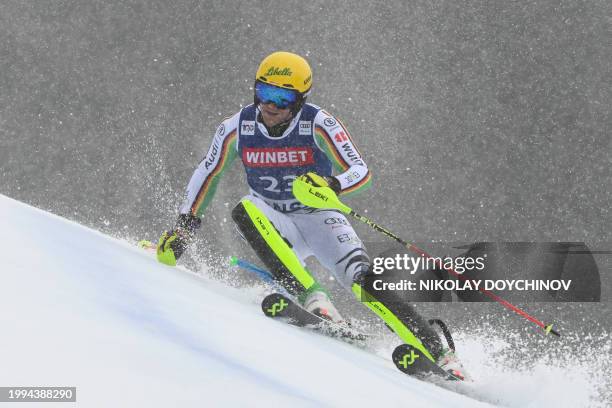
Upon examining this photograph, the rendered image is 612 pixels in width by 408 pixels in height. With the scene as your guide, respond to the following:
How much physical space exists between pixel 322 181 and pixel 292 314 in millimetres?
750

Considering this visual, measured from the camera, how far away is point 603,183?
45.3 ft

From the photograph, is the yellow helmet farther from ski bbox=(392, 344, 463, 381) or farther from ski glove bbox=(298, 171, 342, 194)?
ski bbox=(392, 344, 463, 381)

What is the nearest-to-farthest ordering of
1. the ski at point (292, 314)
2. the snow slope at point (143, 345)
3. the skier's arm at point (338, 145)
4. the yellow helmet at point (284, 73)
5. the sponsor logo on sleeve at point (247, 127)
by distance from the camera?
the snow slope at point (143, 345), the ski at point (292, 314), the yellow helmet at point (284, 73), the skier's arm at point (338, 145), the sponsor logo on sleeve at point (247, 127)

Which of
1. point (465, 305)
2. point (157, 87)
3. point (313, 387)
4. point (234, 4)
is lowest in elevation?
point (313, 387)

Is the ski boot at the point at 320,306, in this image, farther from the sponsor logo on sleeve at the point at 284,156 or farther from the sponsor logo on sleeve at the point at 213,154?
the sponsor logo on sleeve at the point at 213,154

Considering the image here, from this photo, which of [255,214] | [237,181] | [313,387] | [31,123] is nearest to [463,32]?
[237,181]

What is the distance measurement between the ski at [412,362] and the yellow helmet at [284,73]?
1513mm

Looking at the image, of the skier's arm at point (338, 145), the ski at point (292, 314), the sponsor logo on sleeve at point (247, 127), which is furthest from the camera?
the sponsor logo on sleeve at point (247, 127)

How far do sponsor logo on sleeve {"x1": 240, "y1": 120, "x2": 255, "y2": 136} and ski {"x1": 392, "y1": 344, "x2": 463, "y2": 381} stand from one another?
1.56 m

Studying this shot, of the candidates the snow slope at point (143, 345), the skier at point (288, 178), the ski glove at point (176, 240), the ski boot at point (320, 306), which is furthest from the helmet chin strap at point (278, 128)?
the snow slope at point (143, 345)

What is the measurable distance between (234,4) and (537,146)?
531cm

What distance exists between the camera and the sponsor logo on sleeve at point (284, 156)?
4.75 m

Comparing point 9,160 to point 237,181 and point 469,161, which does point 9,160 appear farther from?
point 469,161

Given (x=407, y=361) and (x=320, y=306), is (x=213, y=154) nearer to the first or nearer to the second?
(x=320, y=306)
